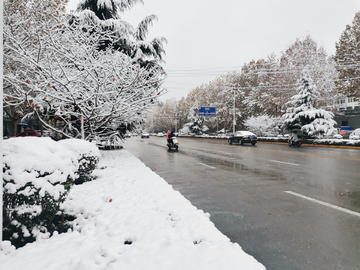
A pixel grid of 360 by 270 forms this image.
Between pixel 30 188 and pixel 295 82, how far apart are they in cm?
3898

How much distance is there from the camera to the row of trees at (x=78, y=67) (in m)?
7.88

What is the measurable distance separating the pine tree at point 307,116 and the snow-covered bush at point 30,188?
27000mm

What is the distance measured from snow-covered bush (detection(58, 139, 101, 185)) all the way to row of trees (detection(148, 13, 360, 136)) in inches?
605

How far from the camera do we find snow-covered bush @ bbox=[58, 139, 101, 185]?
6.23 meters

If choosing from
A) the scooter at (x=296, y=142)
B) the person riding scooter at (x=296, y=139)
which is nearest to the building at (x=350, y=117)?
the person riding scooter at (x=296, y=139)

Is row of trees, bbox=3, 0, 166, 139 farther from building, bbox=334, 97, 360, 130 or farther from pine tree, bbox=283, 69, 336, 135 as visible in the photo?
building, bbox=334, 97, 360, 130

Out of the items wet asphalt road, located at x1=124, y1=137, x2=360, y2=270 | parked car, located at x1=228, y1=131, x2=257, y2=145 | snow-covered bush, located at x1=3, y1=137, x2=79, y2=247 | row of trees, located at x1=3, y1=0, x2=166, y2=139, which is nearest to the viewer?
wet asphalt road, located at x1=124, y1=137, x2=360, y2=270

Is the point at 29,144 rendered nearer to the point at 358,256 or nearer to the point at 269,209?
the point at 269,209

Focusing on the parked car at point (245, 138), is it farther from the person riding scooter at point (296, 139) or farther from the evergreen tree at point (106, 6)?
the evergreen tree at point (106, 6)

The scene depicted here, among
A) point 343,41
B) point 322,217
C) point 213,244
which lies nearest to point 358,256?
point 322,217

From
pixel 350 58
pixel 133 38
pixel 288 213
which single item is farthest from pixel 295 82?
pixel 288 213

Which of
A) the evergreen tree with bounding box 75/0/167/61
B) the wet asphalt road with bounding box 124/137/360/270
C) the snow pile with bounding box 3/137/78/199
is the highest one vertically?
the evergreen tree with bounding box 75/0/167/61

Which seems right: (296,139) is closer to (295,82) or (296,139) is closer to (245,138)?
(245,138)

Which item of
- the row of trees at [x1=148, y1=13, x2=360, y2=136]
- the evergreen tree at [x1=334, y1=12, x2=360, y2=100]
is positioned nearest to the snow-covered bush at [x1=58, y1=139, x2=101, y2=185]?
the row of trees at [x1=148, y1=13, x2=360, y2=136]
